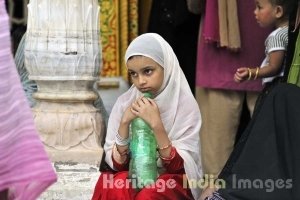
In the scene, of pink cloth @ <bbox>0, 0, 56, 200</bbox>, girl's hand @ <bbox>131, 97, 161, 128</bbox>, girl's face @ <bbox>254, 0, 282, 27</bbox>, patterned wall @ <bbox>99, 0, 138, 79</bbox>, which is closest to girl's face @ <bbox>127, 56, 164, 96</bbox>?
girl's hand @ <bbox>131, 97, 161, 128</bbox>

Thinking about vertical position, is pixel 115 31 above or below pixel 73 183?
above

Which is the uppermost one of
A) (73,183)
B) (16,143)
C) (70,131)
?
(16,143)

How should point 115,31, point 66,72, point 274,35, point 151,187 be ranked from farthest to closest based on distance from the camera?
point 115,31
point 274,35
point 66,72
point 151,187

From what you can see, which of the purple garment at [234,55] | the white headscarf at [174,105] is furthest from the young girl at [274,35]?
the white headscarf at [174,105]

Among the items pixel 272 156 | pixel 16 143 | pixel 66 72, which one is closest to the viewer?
pixel 16 143

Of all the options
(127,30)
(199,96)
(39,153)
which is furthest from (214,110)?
(39,153)

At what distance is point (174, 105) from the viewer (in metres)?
4.03

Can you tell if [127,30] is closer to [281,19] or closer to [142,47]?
[281,19]

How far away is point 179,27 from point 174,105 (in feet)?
6.30

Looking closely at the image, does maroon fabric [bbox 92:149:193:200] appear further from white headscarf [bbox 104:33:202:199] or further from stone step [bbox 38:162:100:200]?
stone step [bbox 38:162:100:200]

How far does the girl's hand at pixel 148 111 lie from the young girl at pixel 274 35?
0.96 metres

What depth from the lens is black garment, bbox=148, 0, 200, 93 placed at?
579 cm

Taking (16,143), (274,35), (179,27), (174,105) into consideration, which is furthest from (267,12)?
(16,143)

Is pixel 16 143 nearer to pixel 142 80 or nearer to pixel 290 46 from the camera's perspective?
pixel 142 80
